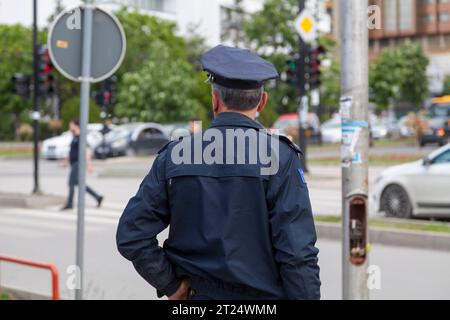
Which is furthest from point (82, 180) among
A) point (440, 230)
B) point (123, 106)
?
point (123, 106)

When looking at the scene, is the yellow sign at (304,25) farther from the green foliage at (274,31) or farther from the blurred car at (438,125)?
the green foliage at (274,31)

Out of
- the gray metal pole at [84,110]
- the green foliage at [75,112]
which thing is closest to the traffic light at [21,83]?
the green foliage at [75,112]

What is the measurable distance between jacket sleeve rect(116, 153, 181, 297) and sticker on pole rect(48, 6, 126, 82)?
348 cm

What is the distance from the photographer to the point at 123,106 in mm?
47281

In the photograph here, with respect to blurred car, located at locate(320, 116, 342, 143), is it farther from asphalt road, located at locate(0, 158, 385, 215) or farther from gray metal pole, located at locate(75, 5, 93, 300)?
gray metal pole, located at locate(75, 5, 93, 300)

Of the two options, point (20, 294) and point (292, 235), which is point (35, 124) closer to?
point (20, 294)

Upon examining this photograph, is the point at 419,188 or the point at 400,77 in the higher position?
the point at 400,77

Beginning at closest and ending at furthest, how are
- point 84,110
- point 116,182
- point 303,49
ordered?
point 84,110 → point 303,49 → point 116,182

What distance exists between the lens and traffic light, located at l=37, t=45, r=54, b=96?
18672 millimetres

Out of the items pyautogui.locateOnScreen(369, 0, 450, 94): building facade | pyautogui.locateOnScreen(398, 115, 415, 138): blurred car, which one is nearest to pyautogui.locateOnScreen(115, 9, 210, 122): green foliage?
pyautogui.locateOnScreen(398, 115, 415, 138): blurred car

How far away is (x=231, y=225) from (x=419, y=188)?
10.2 m

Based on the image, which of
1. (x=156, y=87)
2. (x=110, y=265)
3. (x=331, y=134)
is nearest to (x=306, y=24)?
(x=110, y=265)

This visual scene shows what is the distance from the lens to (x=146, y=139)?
35469mm
